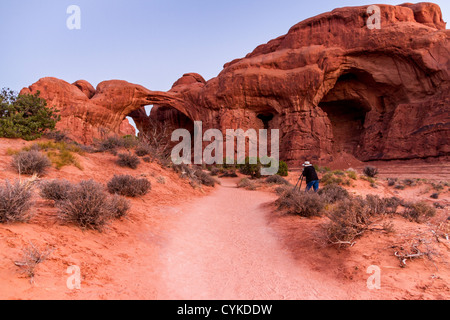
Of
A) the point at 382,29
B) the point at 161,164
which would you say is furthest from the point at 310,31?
the point at 161,164

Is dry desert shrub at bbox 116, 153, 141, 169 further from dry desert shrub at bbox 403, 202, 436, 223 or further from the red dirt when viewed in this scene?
dry desert shrub at bbox 403, 202, 436, 223

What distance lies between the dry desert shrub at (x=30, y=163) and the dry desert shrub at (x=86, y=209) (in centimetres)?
321

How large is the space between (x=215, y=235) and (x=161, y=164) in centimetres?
693

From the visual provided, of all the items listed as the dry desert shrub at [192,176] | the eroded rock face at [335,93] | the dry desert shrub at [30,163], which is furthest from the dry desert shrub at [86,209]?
the eroded rock face at [335,93]

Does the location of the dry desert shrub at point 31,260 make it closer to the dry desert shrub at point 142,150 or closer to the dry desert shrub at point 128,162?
the dry desert shrub at point 128,162

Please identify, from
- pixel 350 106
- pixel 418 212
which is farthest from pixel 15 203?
pixel 350 106

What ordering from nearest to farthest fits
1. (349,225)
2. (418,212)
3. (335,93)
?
(349,225)
(418,212)
(335,93)

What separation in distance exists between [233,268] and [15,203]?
3.05m

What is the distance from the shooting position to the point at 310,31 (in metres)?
28.6

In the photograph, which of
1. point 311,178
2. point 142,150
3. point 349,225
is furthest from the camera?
point 142,150

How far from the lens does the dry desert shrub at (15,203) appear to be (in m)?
2.86

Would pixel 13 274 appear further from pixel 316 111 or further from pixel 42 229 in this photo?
pixel 316 111

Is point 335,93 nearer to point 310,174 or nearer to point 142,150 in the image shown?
point 310,174

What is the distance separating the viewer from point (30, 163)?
239 inches
